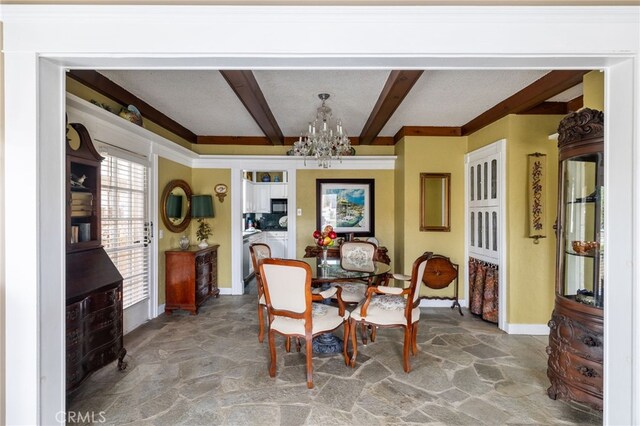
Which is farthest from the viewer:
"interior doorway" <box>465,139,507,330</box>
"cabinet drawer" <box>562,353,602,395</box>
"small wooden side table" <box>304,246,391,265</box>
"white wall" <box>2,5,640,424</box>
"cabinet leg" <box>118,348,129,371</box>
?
"small wooden side table" <box>304,246,391,265</box>

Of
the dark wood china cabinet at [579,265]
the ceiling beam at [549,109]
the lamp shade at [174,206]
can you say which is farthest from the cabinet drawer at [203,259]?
the ceiling beam at [549,109]

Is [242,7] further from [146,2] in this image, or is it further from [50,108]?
[50,108]

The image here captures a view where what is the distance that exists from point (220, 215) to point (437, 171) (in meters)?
3.58

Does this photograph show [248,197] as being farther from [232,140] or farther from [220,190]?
[232,140]

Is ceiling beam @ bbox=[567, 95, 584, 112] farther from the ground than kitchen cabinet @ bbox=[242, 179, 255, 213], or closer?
farther from the ground

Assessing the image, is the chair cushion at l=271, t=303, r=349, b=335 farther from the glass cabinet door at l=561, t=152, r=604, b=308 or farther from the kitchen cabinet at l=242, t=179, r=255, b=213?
the kitchen cabinet at l=242, t=179, r=255, b=213

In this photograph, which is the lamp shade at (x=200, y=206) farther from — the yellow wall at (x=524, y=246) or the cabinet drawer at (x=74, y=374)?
the yellow wall at (x=524, y=246)

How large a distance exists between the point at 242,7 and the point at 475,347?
11.6ft

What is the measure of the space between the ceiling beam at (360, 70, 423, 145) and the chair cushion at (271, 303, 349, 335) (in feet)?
7.15

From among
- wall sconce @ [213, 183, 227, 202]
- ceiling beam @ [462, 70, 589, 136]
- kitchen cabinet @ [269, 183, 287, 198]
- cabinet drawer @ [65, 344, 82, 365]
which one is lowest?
cabinet drawer @ [65, 344, 82, 365]

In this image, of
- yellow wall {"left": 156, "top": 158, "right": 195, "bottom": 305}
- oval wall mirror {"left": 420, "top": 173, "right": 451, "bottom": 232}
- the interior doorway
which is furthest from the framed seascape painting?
yellow wall {"left": 156, "top": 158, "right": 195, "bottom": 305}

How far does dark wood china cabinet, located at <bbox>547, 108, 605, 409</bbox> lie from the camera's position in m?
1.97

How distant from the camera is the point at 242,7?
59.5 inches

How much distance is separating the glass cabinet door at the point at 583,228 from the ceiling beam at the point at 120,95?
410 centimetres
